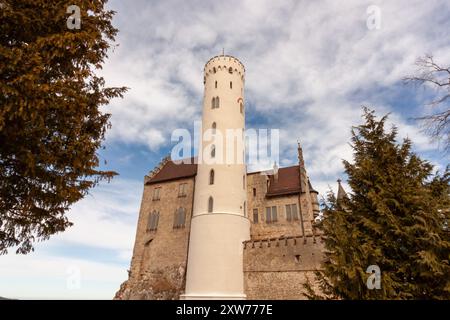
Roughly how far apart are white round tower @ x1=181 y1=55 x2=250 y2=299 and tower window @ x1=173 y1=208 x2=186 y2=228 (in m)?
5.00

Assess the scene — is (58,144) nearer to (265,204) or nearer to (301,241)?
(301,241)

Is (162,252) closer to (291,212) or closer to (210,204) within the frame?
(210,204)

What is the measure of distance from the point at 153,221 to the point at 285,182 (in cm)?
1541

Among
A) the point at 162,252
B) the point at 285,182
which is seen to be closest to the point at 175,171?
the point at 162,252

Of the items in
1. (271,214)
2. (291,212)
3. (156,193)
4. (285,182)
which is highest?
(285,182)

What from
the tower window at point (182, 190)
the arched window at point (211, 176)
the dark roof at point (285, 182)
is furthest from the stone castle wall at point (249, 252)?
the arched window at point (211, 176)

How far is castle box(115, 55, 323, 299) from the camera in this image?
70.1ft

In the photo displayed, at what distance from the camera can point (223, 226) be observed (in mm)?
23062

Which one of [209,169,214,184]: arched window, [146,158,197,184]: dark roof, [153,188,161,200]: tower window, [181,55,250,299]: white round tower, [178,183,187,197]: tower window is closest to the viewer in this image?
[181,55,250,299]: white round tower

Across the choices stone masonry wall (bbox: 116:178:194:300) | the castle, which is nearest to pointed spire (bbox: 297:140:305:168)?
the castle

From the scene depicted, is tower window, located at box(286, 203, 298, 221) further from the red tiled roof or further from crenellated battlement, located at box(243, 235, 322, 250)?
crenellated battlement, located at box(243, 235, 322, 250)

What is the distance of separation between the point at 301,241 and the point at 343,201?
13.2m

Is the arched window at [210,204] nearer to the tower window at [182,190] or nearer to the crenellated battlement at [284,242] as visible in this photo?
the crenellated battlement at [284,242]

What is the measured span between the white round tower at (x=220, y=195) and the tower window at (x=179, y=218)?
197 inches
